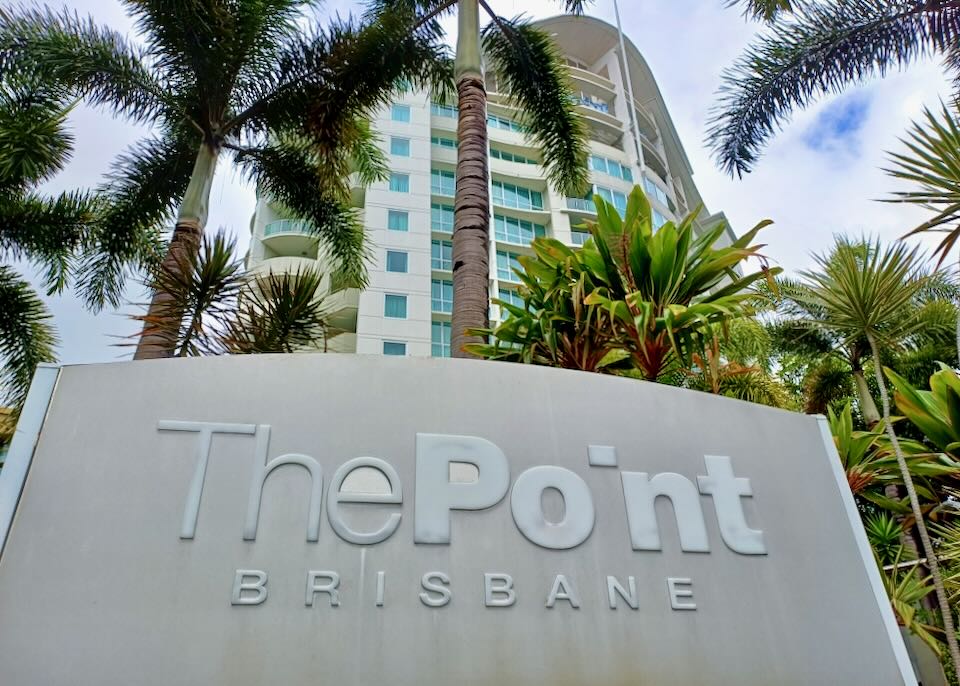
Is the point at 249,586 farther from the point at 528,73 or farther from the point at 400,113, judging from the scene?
the point at 400,113

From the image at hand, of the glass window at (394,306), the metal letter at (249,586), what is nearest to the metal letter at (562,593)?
the metal letter at (249,586)

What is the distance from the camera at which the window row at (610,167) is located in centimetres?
3772

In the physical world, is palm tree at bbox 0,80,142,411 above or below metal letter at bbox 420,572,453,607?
above

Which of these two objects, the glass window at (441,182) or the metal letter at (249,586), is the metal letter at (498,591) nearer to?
the metal letter at (249,586)

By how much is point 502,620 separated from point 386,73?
9.81 metres

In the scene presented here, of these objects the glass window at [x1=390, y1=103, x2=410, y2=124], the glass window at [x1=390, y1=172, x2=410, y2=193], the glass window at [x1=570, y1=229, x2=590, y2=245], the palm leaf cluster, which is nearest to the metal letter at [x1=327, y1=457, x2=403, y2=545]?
the palm leaf cluster

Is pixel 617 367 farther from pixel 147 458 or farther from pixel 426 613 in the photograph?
pixel 147 458

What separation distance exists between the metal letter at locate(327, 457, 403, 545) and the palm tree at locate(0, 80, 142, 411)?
10380mm

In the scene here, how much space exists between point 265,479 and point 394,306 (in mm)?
27954

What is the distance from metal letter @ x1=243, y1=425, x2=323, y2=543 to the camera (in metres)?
2.61

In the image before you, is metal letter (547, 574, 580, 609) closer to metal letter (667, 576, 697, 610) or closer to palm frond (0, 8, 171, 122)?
metal letter (667, 576, 697, 610)

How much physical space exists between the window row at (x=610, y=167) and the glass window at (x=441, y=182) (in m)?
8.60

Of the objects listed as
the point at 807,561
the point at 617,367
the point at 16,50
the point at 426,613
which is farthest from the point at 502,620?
the point at 16,50

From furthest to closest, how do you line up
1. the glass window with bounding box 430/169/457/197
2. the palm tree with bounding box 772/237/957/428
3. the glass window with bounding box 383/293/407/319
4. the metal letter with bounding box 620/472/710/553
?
1. the glass window with bounding box 430/169/457/197
2. the glass window with bounding box 383/293/407/319
3. the palm tree with bounding box 772/237/957/428
4. the metal letter with bounding box 620/472/710/553
